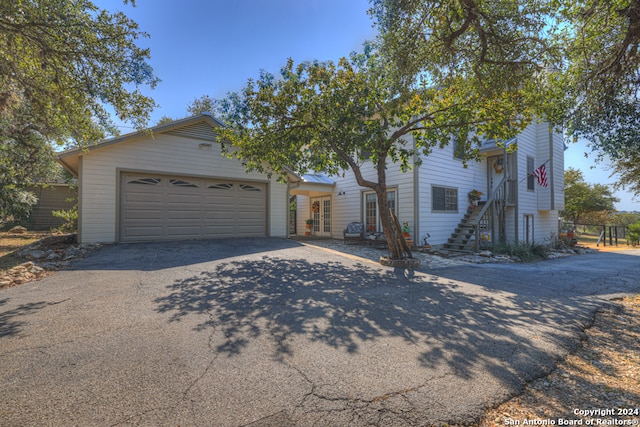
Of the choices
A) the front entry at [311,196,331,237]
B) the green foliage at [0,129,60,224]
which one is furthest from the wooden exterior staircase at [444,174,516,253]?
the green foliage at [0,129,60,224]

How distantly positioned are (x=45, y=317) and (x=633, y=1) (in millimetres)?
9217

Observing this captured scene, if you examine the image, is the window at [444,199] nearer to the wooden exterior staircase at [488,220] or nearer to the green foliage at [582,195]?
the wooden exterior staircase at [488,220]

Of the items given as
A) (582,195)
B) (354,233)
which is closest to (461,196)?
(354,233)

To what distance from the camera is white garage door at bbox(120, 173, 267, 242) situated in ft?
31.1

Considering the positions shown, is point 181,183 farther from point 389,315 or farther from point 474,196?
point 474,196

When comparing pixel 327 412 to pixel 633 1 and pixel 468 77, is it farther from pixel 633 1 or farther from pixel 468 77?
pixel 468 77

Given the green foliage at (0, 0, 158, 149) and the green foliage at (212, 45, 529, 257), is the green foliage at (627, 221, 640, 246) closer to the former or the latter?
the green foliage at (212, 45, 529, 257)

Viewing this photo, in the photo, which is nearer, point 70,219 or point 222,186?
point 222,186

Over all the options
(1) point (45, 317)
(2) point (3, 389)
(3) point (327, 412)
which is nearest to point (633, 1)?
(3) point (327, 412)

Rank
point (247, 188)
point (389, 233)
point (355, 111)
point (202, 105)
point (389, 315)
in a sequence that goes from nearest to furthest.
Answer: point (389, 315)
point (355, 111)
point (389, 233)
point (247, 188)
point (202, 105)

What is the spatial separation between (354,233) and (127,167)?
28.7ft

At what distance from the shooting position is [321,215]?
16.6m

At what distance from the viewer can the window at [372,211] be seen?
12.5 metres

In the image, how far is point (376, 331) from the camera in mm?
3559
